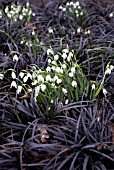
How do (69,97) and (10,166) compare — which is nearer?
(10,166)

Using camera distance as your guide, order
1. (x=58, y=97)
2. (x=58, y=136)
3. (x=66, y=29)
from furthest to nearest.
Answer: (x=66, y=29), (x=58, y=97), (x=58, y=136)

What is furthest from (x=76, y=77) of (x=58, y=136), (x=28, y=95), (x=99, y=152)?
(x=99, y=152)

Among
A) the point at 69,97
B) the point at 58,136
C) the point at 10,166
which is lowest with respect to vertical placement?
the point at 10,166

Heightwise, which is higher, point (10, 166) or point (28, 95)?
point (28, 95)

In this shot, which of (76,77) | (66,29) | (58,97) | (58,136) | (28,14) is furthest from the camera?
(28,14)

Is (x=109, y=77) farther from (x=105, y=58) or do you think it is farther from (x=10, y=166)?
(x=10, y=166)

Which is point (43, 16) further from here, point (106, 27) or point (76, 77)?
point (76, 77)

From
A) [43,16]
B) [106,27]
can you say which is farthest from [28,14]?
[106,27]

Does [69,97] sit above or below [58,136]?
above

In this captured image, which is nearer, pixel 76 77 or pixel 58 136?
pixel 58 136
